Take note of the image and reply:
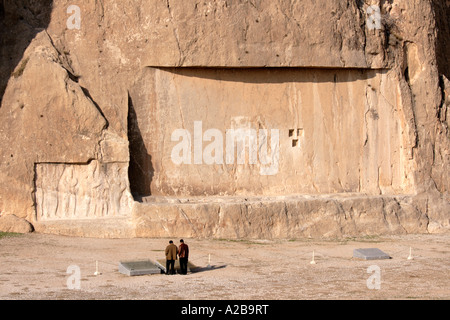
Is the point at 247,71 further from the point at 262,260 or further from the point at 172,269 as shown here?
the point at 172,269

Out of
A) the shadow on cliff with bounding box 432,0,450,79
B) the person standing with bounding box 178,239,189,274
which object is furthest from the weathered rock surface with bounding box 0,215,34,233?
the shadow on cliff with bounding box 432,0,450,79

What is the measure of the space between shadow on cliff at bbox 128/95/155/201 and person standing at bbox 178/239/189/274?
20.9 ft

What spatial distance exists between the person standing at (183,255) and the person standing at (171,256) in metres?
0.12

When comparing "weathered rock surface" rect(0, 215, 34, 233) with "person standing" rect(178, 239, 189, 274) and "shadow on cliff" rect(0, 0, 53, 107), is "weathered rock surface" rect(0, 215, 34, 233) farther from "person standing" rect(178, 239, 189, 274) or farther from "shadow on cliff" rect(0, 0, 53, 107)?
"person standing" rect(178, 239, 189, 274)

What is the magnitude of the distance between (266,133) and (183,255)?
28.4 ft

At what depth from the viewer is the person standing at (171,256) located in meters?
16.3

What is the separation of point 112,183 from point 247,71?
19.0 feet

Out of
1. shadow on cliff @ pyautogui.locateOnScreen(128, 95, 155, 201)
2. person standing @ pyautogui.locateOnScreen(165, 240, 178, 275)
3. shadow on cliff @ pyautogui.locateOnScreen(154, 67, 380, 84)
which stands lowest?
person standing @ pyautogui.locateOnScreen(165, 240, 178, 275)

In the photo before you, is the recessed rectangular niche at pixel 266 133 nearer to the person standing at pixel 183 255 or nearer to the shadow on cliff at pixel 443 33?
the person standing at pixel 183 255

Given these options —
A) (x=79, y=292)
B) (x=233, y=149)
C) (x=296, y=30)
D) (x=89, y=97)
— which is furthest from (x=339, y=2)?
(x=79, y=292)

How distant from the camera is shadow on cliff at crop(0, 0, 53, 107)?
22.2m

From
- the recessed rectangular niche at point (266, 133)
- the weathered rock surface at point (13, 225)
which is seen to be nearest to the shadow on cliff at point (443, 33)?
the recessed rectangular niche at point (266, 133)

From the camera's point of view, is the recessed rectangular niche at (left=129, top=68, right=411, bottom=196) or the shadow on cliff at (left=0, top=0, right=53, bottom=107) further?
A: the recessed rectangular niche at (left=129, top=68, right=411, bottom=196)

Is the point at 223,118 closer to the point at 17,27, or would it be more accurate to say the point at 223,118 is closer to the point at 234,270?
the point at 17,27
